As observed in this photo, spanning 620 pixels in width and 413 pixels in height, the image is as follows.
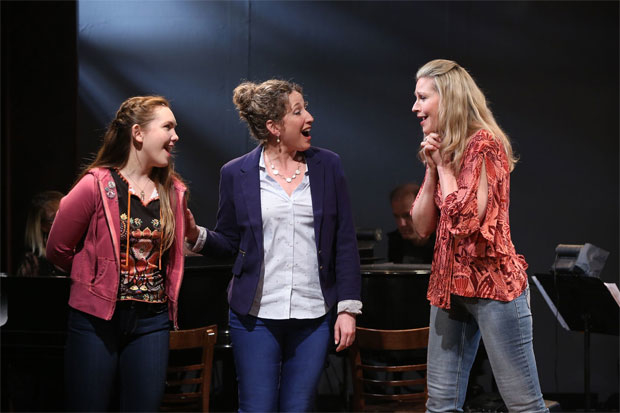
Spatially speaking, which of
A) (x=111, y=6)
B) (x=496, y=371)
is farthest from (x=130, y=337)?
(x=111, y=6)

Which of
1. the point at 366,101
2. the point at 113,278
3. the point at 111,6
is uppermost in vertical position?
the point at 111,6

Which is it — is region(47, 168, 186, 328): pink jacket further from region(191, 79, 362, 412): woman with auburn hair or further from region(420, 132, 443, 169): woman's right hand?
region(420, 132, 443, 169): woman's right hand

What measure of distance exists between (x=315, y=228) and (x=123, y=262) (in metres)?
0.69

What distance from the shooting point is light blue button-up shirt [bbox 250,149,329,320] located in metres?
2.55

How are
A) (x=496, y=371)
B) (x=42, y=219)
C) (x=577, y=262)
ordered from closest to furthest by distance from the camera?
(x=496, y=371) < (x=577, y=262) < (x=42, y=219)

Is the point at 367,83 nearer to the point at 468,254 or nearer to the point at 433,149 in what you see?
the point at 433,149

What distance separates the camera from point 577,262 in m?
4.19

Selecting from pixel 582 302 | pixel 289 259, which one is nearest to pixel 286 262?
pixel 289 259

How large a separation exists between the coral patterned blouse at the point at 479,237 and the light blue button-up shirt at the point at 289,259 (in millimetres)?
455

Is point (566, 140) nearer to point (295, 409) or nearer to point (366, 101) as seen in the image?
point (366, 101)

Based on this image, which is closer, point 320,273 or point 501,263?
point 501,263

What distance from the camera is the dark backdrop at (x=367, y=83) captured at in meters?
5.68

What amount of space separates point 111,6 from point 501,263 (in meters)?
4.36

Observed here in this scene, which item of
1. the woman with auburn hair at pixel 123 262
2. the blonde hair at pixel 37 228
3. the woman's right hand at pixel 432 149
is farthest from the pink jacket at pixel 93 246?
the blonde hair at pixel 37 228
